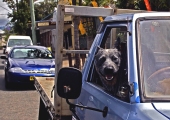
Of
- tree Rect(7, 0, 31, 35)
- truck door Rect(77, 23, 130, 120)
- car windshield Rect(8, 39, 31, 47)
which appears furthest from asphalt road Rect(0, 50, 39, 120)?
tree Rect(7, 0, 31, 35)

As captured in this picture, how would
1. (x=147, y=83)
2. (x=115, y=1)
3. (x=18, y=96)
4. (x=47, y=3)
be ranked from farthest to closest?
(x=47, y=3) < (x=115, y=1) < (x=18, y=96) < (x=147, y=83)

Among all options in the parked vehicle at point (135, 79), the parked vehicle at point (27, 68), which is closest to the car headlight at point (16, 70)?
the parked vehicle at point (27, 68)

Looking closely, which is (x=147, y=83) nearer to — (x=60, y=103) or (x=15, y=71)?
(x=60, y=103)

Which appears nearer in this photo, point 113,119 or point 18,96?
point 113,119

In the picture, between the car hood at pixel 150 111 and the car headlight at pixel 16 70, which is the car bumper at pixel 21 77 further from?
the car hood at pixel 150 111

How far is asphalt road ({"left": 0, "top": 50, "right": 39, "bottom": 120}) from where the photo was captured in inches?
351

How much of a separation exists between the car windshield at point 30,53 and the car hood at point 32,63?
0.44 meters

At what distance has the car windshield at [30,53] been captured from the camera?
13.4 metres

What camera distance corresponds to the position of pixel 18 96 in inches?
451

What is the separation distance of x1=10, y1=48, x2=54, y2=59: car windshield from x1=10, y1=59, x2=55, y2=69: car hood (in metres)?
0.44

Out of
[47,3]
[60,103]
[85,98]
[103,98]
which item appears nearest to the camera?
[103,98]

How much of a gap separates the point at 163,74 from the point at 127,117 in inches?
20.0

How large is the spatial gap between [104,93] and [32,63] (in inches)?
383

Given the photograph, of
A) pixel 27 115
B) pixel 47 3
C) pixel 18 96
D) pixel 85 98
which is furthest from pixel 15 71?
pixel 47 3
